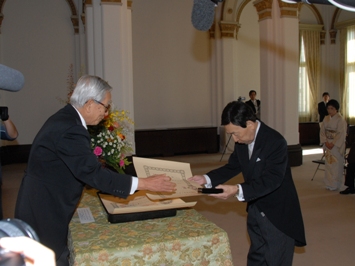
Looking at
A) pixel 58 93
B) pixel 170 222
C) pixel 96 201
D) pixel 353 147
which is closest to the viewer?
pixel 170 222

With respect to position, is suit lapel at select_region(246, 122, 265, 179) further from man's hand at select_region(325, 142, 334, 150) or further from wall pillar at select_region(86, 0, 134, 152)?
man's hand at select_region(325, 142, 334, 150)

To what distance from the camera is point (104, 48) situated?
7871mm

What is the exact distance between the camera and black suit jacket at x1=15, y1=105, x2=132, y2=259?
203 centimetres

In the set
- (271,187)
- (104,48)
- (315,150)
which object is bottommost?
(315,150)

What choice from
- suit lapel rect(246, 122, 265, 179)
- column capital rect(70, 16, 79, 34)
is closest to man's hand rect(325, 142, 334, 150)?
suit lapel rect(246, 122, 265, 179)

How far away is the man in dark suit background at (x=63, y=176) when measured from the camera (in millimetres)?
2020

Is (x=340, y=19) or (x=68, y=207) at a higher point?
(x=340, y=19)

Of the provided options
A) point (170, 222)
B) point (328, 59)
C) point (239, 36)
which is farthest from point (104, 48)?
point (328, 59)

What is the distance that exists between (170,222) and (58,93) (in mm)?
10966

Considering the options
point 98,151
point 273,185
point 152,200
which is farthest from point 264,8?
point 152,200

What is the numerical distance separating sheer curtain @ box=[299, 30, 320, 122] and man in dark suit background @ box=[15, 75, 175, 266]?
49.2 feet

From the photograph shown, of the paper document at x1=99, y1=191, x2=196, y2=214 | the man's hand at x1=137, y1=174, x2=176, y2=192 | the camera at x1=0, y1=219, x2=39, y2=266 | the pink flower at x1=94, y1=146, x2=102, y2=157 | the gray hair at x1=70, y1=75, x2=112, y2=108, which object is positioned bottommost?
the paper document at x1=99, y1=191, x2=196, y2=214

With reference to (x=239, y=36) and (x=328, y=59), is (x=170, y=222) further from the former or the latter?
(x=328, y=59)

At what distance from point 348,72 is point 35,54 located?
481 inches
